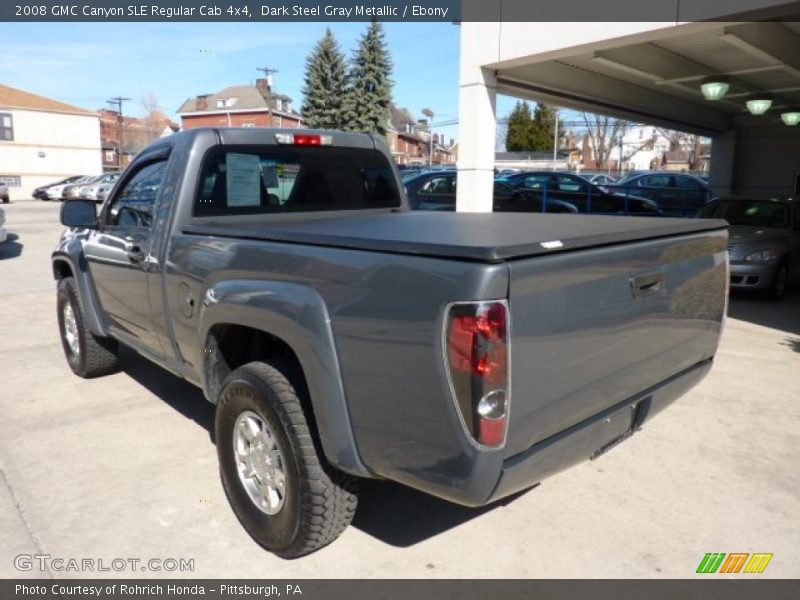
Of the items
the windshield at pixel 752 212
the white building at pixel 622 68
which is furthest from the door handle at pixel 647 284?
the windshield at pixel 752 212

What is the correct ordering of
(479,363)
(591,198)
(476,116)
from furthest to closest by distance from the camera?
(591,198)
(476,116)
(479,363)

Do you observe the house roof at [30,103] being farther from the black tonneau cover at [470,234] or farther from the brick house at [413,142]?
the black tonneau cover at [470,234]

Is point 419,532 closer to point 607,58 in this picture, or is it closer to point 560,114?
point 607,58

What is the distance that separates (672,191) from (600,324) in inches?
856

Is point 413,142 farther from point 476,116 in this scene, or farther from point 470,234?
point 470,234

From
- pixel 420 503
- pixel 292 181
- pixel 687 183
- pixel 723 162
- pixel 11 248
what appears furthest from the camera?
pixel 687 183

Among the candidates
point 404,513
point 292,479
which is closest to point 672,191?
point 404,513

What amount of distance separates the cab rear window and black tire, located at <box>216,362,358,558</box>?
1252 millimetres

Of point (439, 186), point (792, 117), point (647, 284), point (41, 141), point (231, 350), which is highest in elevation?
point (41, 141)

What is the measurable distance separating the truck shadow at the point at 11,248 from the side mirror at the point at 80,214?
10.3 metres

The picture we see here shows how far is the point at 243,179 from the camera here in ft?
12.7

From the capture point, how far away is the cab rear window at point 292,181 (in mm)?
3750

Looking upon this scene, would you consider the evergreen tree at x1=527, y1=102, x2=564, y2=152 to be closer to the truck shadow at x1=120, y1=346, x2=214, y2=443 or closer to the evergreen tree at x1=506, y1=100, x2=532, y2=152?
the evergreen tree at x1=506, y1=100, x2=532, y2=152
